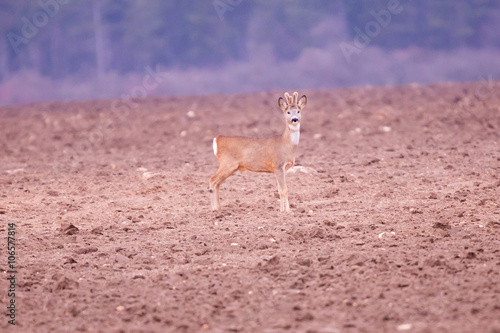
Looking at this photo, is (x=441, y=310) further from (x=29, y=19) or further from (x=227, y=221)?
(x=29, y=19)

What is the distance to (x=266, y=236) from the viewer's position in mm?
8570

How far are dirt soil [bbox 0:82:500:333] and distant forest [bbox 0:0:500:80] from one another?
16041 millimetres

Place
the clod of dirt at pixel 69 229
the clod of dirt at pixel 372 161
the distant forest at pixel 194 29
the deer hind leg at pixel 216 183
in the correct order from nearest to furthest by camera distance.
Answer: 1. the clod of dirt at pixel 69 229
2. the deer hind leg at pixel 216 183
3. the clod of dirt at pixel 372 161
4. the distant forest at pixel 194 29

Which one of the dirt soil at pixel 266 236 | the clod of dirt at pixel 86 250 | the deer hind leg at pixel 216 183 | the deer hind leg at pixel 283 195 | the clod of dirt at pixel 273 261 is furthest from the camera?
the deer hind leg at pixel 216 183

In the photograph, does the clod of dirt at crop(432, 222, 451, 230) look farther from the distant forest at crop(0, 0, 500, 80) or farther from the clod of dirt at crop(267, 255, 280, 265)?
the distant forest at crop(0, 0, 500, 80)

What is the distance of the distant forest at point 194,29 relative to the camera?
3306cm

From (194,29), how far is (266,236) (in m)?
27.1

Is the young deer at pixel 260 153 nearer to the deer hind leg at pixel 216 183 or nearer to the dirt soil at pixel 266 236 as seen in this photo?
the deer hind leg at pixel 216 183

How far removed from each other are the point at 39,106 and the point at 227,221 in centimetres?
1998

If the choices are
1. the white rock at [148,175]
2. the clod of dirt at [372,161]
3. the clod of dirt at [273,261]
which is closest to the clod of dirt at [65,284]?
the clod of dirt at [273,261]

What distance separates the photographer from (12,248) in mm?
8477

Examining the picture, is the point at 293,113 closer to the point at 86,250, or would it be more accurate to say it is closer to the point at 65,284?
the point at 86,250

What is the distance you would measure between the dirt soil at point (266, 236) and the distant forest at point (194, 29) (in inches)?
632

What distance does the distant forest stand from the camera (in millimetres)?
33062
